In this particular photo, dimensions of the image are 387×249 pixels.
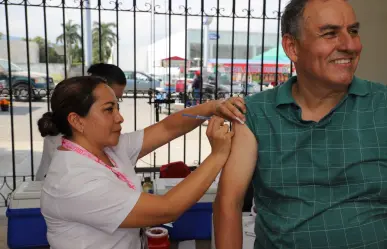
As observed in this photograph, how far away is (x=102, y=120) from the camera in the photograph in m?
1.47

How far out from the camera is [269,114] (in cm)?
127

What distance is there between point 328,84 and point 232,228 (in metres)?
0.56

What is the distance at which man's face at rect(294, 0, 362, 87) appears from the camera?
3.77 ft

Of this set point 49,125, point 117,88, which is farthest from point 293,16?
point 117,88

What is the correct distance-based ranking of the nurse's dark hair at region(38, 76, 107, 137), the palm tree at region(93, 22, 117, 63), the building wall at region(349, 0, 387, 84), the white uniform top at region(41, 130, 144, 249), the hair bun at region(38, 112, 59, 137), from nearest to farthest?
the white uniform top at region(41, 130, 144, 249) < the nurse's dark hair at region(38, 76, 107, 137) < the hair bun at region(38, 112, 59, 137) < the building wall at region(349, 0, 387, 84) < the palm tree at region(93, 22, 117, 63)

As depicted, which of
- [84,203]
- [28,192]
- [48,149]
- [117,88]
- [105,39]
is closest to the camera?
[84,203]

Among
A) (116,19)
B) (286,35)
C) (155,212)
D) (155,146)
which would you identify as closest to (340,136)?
(286,35)

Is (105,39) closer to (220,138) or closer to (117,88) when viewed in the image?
(117,88)

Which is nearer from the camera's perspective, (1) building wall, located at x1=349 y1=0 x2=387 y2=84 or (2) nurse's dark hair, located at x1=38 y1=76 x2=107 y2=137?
(2) nurse's dark hair, located at x1=38 y1=76 x2=107 y2=137

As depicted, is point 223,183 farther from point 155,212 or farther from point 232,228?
point 155,212

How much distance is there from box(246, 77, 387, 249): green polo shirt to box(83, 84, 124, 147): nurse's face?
58cm

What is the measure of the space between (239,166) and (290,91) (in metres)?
0.32

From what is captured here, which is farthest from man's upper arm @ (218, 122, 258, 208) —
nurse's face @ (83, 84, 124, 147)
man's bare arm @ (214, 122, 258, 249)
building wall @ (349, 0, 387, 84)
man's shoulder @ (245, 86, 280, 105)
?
building wall @ (349, 0, 387, 84)

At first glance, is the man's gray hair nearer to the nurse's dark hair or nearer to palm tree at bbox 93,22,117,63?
the nurse's dark hair
